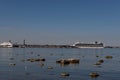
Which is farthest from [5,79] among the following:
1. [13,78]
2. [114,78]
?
[114,78]

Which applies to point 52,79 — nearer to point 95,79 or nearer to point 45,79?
point 45,79

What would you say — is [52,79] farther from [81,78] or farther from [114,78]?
[114,78]

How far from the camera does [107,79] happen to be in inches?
2039

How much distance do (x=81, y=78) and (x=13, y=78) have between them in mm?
11967

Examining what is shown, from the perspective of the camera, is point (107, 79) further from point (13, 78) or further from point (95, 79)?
point (13, 78)

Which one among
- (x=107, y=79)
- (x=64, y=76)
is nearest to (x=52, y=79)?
(x=64, y=76)

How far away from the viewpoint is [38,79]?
1973 inches

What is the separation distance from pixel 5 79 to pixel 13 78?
171 centimetres

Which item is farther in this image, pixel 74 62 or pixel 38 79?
pixel 74 62

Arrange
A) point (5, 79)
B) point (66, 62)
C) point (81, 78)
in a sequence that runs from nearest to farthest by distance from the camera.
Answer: point (5, 79), point (81, 78), point (66, 62)

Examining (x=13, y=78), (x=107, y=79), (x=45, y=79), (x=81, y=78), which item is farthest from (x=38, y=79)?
(x=107, y=79)

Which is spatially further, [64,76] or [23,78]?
[64,76]

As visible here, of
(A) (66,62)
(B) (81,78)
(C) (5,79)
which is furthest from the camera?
(A) (66,62)

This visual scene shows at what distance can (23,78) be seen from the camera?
166ft
